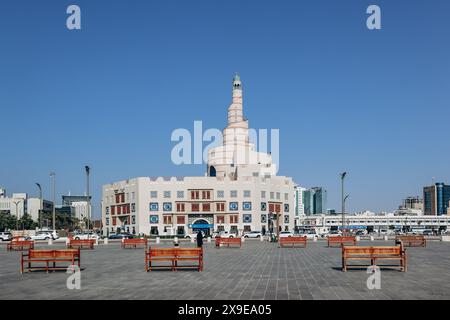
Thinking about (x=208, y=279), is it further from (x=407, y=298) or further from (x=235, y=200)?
(x=235, y=200)

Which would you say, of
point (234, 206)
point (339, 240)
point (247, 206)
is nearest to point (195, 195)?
point (234, 206)

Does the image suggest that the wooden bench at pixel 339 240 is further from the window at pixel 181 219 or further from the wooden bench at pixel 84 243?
the window at pixel 181 219

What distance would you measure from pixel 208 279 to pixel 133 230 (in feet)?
308

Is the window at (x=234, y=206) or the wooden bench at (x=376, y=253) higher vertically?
the wooden bench at (x=376, y=253)

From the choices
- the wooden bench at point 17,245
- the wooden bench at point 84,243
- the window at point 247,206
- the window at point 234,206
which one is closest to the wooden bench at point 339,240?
the wooden bench at point 84,243

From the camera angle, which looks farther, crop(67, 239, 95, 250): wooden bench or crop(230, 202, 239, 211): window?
crop(230, 202, 239, 211): window

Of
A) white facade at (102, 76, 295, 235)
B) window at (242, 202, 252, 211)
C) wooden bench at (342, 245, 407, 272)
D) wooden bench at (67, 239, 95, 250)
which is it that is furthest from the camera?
window at (242, 202, 252, 211)

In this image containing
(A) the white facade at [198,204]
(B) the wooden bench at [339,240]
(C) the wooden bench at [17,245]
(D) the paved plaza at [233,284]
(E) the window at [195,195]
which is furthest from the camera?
(E) the window at [195,195]

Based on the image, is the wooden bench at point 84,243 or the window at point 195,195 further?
the window at point 195,195

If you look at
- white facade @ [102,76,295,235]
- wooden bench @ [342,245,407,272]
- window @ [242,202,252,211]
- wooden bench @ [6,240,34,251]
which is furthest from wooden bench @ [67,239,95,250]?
window @ [242,202,252,211]

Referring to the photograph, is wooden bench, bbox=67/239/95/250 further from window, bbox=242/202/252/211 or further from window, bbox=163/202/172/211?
window, bbox=242/202/252/211
